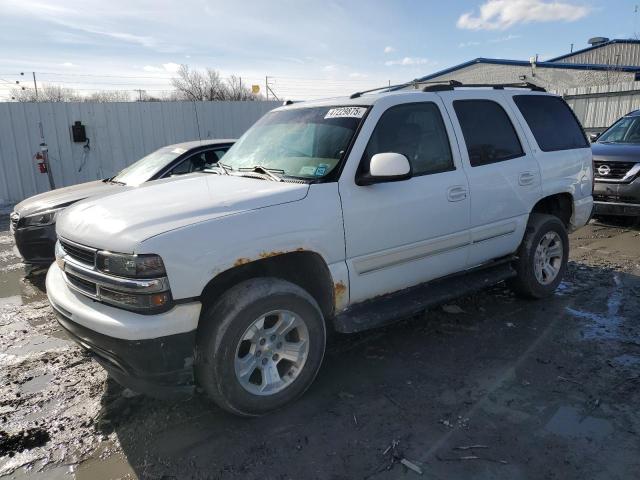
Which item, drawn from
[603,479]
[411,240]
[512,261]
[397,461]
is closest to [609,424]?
[603,479]

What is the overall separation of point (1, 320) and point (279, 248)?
3.68m

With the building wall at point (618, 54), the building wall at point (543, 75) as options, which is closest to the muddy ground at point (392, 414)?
the building wall at point (543, 75)

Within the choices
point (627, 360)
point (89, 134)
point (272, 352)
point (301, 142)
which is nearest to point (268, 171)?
point (301, 142)

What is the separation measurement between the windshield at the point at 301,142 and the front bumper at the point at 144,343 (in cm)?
133

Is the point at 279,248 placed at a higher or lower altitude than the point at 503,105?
lower

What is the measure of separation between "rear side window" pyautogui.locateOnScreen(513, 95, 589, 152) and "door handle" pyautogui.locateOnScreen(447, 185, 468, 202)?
1332 millimetres

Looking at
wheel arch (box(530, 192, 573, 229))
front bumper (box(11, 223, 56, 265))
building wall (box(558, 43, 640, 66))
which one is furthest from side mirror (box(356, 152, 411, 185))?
building wall (box(558, 43, 640, 66))

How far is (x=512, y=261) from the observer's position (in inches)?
188

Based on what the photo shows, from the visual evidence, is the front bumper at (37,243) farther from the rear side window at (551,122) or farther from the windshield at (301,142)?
the rear side window at (551,122)

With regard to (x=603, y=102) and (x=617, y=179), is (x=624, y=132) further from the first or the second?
(x=603, y=102)

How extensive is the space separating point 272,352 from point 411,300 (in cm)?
121

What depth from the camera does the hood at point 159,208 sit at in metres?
2.75

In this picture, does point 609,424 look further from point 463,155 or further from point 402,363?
point 463,155

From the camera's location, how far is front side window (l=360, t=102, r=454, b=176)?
142 inches
